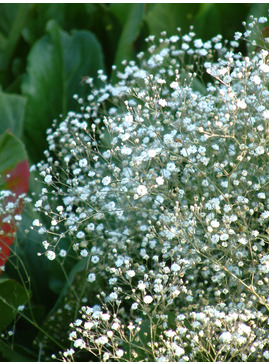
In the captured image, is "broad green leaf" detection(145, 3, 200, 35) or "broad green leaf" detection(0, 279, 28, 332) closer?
"broad green leaf" detection(0, 279, 28, 332)

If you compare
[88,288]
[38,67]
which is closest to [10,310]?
[88,288]

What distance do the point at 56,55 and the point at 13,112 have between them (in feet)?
1.17

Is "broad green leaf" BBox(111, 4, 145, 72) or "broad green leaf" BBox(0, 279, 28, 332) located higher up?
"broad green leaf" BBox(111, 4, 145, 72)

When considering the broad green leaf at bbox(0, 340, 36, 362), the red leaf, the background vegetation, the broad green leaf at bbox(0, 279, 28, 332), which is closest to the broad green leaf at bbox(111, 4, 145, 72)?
the background vegetation

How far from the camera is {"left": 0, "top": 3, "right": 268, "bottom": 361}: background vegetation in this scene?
1788 mm

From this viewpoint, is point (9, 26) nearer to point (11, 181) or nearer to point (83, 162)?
point (11, 181)

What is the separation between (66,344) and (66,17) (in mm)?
1647

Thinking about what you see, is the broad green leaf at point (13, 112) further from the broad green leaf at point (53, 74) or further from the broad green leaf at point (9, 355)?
the broad green leaf at point (9, 355)

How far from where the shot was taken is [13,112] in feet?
6.24

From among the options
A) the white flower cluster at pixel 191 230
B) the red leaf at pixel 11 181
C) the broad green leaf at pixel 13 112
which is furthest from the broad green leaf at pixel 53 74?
the white flower cluster at pixel 191 230

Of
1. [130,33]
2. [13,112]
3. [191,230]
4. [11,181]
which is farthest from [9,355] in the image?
[130,33]

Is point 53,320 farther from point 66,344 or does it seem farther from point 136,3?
point 136,3

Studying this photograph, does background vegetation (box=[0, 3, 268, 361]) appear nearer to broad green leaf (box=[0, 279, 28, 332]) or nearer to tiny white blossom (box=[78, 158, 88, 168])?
broad green leaf (box=[0, 279, 28, 332])

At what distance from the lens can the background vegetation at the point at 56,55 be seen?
1.79 m
